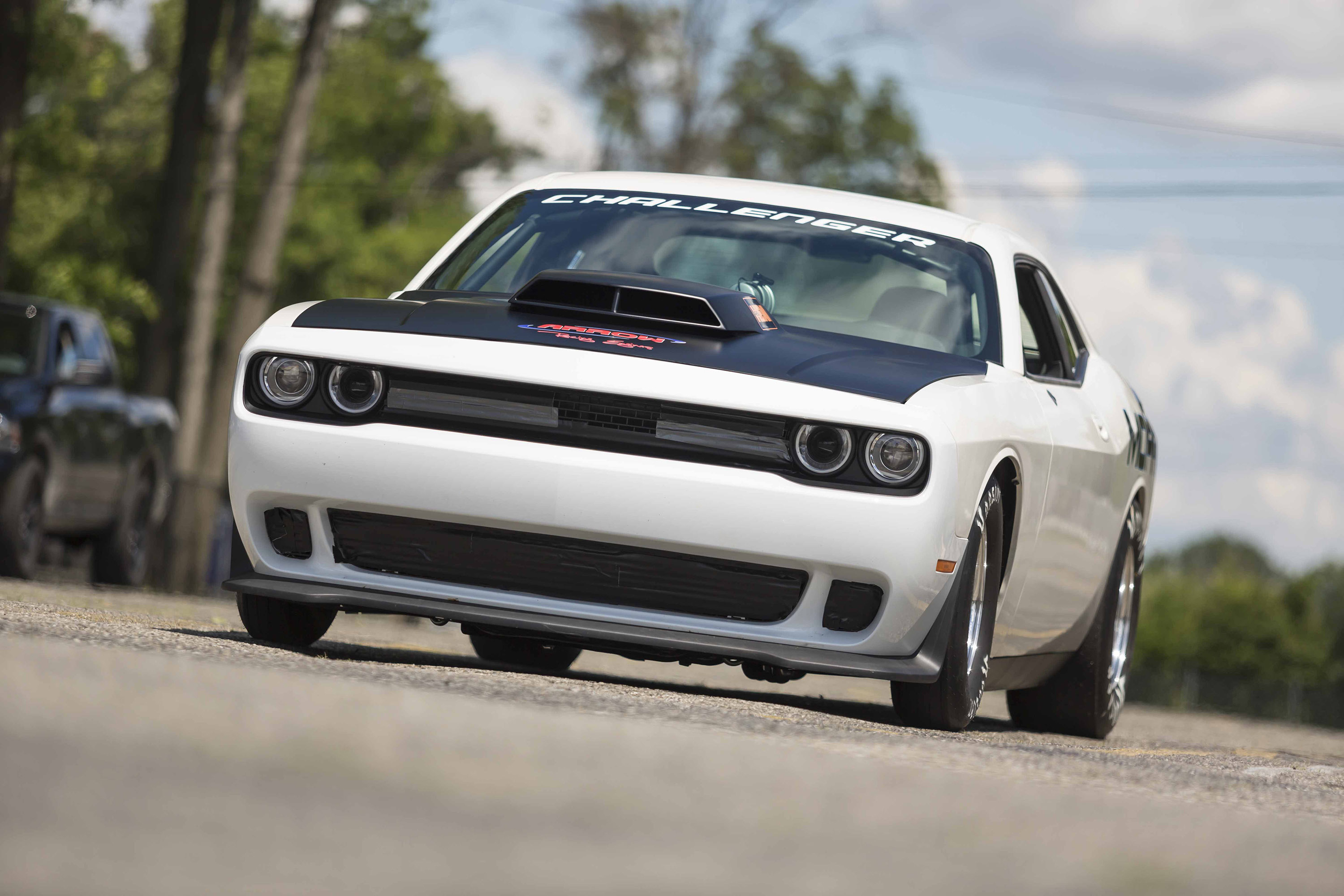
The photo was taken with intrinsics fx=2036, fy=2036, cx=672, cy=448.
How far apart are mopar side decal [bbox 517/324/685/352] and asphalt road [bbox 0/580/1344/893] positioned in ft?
2.99

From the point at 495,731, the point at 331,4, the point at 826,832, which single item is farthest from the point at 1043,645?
the point at 331,4

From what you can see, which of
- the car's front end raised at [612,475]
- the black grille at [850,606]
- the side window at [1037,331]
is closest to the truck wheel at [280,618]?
the car's front end raised at [612,475]

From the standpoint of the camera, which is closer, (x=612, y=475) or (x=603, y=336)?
(x=612, y=475)

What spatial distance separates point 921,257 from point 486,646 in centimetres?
248

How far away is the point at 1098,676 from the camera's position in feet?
24.4

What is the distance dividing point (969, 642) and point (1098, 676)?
1.92 meters

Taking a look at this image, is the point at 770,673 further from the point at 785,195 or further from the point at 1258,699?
the point at 1258,699

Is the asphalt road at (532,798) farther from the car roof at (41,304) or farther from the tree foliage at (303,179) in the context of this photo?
the tree foliage at (303,179)

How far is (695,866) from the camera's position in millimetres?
2629

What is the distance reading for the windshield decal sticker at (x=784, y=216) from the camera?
6.53 meters

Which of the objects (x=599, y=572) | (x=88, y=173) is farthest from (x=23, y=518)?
(x=88, y=173)

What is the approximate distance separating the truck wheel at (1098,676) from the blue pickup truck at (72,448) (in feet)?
22.5

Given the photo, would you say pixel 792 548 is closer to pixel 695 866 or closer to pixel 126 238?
pixel 695 866

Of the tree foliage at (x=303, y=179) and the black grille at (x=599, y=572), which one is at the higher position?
the tree foliage at (x=303, y=179)
